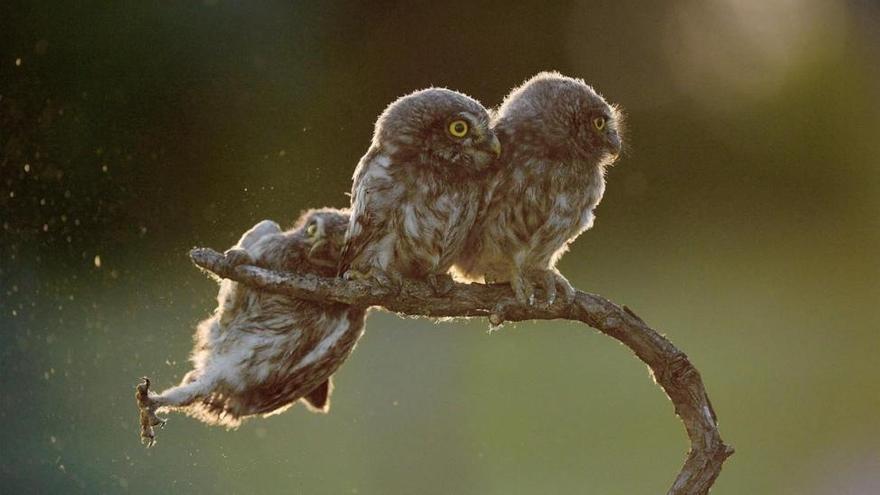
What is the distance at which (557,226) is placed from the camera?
7.47ft

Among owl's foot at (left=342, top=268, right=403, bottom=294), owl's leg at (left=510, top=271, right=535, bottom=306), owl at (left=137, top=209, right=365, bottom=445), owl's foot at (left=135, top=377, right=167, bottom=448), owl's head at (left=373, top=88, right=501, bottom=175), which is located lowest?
owl's foot at (left=135, top=377, right=167, bottom=448)

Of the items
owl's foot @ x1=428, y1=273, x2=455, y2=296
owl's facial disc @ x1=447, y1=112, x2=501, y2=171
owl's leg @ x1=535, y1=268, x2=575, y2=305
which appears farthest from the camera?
owl's leg @ x1=535, y1=268, x2=575, y2=305

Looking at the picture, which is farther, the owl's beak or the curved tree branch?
the owl's beak

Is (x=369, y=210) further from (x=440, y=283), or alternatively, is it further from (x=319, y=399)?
(x=319, y=399)

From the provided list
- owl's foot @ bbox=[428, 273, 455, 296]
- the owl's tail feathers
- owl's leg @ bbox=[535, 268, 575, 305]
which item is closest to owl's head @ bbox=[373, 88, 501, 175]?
owl's foot @ bbox=[428, 273, 455, 296]

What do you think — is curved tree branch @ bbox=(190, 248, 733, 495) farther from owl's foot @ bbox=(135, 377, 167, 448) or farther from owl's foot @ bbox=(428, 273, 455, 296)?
owl's foot @ bbox=(135, 377, 167, 448)

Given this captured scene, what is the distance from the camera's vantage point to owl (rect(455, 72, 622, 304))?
7.32 ft

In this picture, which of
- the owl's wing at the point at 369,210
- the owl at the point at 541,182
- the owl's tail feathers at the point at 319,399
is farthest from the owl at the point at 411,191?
the owl's tail feathers at the point at 319,399

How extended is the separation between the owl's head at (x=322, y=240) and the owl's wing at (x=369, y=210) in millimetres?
68

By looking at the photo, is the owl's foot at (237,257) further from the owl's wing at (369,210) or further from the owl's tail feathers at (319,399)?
the owl's tail feathers at (319,399)

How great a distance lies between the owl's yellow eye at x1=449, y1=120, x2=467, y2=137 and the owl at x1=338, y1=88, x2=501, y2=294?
18 mm

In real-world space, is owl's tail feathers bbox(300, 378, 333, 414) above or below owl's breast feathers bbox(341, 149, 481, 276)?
below

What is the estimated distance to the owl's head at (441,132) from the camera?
2.06 metres

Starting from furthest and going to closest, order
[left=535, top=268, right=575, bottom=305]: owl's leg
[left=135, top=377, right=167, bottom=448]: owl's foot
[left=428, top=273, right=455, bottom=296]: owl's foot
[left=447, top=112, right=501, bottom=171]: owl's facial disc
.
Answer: [left=535, top=268, right=575, bottom=305]: owl's leg → [left=428, top=273, right=455, bottom=296]: owl's foot → [left=447, top=112, right=501, bottom=171]: owl's facial disc → [left=135, top=377, right=167, bottom=448]: owl's foot
